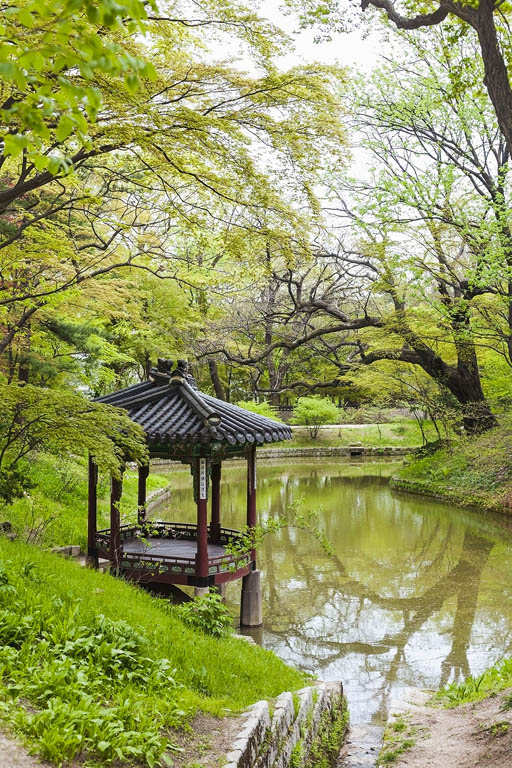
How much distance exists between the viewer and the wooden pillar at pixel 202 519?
803 cm

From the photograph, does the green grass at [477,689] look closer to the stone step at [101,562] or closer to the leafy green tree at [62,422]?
the leafy green tree at [62,422]

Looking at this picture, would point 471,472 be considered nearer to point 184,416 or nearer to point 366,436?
point 184,416

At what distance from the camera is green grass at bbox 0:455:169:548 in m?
8.91

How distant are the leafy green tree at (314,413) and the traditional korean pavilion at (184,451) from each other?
77.4ft

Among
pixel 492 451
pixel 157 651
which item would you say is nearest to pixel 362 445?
pixel 492 451

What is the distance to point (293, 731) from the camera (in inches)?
183

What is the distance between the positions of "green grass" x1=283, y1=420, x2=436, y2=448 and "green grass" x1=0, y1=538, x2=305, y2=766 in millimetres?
26683

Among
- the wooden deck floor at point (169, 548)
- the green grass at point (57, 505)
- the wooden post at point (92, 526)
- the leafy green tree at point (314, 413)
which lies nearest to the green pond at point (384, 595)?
the wooden deck floor at point (169, 548)

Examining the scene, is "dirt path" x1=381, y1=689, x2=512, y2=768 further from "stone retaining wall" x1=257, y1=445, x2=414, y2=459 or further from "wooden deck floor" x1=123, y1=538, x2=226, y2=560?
"stone retaining wall" x1=257, y1=445, x2=414, y2=459

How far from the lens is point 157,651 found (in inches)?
194

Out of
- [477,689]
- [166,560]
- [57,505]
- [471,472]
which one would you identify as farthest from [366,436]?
[477,689]

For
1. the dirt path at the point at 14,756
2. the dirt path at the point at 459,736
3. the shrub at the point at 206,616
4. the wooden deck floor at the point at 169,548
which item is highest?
the dirt path at the point at 14,756

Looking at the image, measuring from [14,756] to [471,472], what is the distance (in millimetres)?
18198

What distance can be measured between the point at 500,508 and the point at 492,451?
6.09ft
